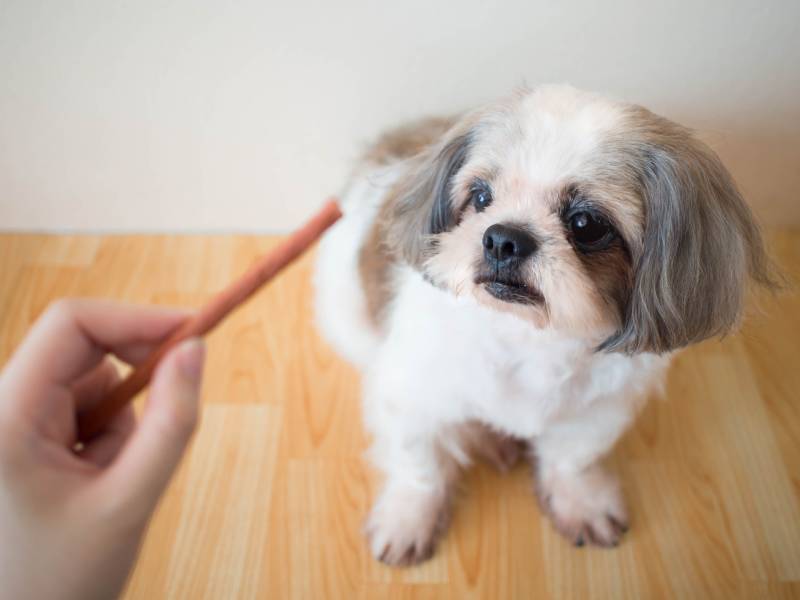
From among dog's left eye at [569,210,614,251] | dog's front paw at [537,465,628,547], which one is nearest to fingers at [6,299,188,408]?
dog's left eye at [569,210,614,251]

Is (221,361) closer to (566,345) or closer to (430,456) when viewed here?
(430,456)

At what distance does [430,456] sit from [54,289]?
957 mm

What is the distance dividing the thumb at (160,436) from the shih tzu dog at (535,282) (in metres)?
0.39

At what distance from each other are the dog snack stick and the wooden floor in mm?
A: 678

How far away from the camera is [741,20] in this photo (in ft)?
4.38

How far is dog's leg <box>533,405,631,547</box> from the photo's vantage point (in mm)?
1290

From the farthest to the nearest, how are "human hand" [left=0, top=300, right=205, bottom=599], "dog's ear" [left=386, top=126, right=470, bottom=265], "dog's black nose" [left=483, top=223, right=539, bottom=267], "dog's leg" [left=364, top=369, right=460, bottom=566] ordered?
"dog's leg" [left=364, top=369, right=460, bottom=566] < "dog's ear" [left=386, top=126, right=470, bottom=265] < "dog's black nose" [left=483, top=223, right=539, bottom=267] < "human hand" [left=0, top=300, right=205, bottom=599]

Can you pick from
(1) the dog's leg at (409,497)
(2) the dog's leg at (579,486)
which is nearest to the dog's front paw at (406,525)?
(1) the dog's leg at (409,497)

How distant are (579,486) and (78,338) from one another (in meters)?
0.99

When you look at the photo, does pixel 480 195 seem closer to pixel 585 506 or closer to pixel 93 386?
pixel 93 386

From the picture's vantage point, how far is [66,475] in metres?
0.60

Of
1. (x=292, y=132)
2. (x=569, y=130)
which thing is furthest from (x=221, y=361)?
(x=569, y=130)

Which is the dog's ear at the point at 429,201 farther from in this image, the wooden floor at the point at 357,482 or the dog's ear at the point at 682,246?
the wooden floor at the point at 357,482

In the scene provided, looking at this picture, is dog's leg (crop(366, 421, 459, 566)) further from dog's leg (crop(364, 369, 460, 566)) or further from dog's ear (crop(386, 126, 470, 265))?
dog's ear (crop(386, 126, 470, 265))
